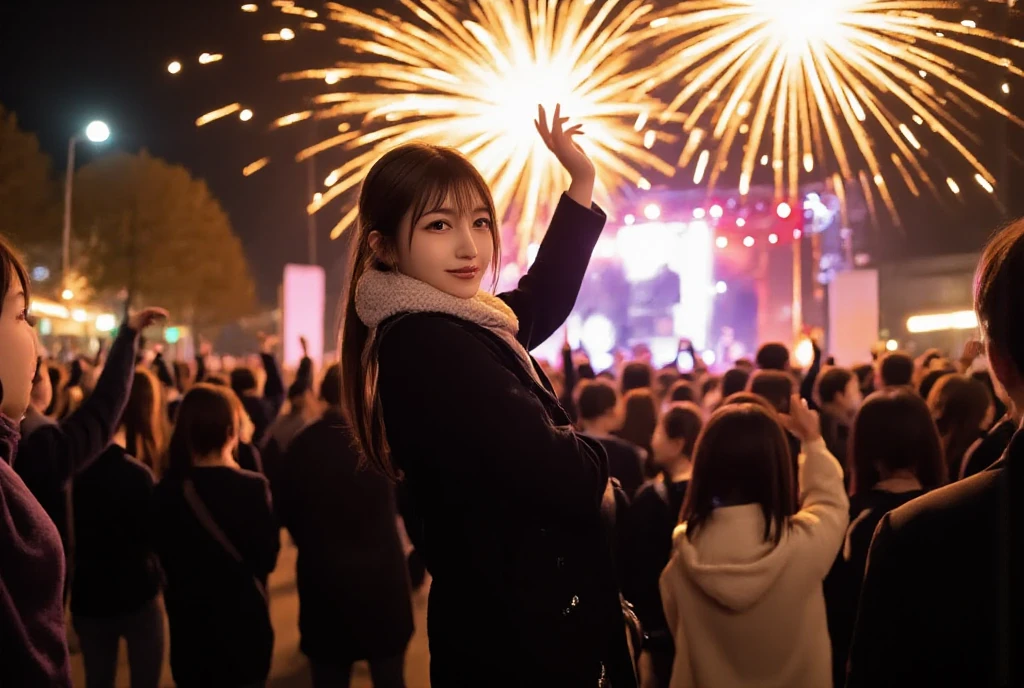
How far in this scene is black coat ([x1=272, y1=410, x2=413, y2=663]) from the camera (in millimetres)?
4586

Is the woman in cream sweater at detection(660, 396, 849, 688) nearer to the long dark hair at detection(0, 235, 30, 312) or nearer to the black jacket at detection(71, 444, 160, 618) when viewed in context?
the long dark hair at detection(0, 235, 30, 312)

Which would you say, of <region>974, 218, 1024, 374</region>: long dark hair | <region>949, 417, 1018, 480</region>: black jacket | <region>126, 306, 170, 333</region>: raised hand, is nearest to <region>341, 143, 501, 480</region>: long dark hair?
<region>974, 218, 1024, 374</region>: long dark hair

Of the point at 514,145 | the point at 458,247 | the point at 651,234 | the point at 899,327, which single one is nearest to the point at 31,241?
the point at 651,234

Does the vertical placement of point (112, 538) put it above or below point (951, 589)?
below

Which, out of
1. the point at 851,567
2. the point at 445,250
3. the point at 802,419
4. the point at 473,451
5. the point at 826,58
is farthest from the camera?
the point at 826,58

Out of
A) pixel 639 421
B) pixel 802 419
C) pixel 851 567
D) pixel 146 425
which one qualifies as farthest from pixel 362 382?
pixel 639 421

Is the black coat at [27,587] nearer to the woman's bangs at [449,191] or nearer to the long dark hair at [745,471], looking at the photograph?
the woman's bangs at [449,191]

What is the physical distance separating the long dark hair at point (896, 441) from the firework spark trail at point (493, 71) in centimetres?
713

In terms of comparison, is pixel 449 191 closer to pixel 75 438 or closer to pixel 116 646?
pixel 75 438

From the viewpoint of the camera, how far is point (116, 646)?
5.05 metres

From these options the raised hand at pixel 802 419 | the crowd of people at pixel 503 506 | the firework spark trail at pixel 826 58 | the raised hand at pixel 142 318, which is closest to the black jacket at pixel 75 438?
the crowd of people at pixel 503 506

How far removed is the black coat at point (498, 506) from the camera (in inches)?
68.2

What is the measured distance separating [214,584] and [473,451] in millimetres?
2989

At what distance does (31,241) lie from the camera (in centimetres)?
2919
